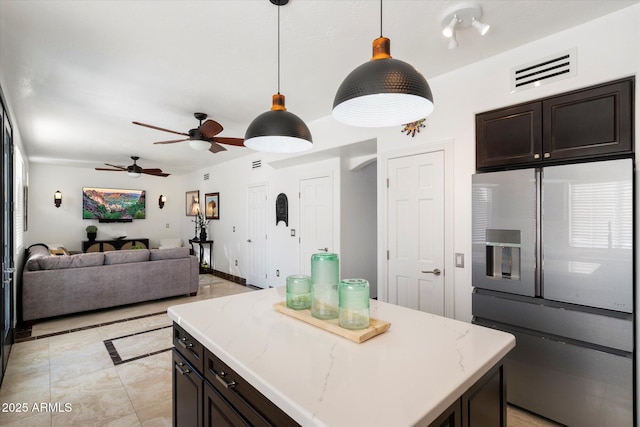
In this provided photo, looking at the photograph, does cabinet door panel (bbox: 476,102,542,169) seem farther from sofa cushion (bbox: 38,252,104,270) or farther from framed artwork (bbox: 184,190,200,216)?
framed artwork (bbox: 184,190,200,216)

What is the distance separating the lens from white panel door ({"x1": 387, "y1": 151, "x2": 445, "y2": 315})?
2920mm

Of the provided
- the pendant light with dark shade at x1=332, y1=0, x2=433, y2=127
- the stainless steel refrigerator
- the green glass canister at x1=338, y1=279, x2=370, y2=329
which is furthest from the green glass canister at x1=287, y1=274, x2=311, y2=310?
the stainless steel refrigerator

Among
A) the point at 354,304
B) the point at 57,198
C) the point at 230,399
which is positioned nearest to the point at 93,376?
the point at 230,399

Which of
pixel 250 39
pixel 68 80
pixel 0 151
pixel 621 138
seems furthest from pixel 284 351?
pixel 68 80

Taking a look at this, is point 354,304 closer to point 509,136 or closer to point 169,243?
point 509,136

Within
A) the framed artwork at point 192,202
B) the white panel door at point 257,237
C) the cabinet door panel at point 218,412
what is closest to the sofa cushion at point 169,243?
the framed artwork at point 192,202

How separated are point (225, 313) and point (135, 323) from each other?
3184 millimetres

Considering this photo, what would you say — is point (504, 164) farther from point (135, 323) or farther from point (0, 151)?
point (135, 323)

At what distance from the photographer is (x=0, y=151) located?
8.18ft

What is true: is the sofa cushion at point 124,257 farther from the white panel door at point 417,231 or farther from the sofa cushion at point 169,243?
the white panel door at point 417,231

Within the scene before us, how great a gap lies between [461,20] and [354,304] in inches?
76.5

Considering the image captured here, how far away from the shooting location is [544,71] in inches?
90.9

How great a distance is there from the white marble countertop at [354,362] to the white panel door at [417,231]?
4.21 ft

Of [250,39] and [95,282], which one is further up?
[250,39]
